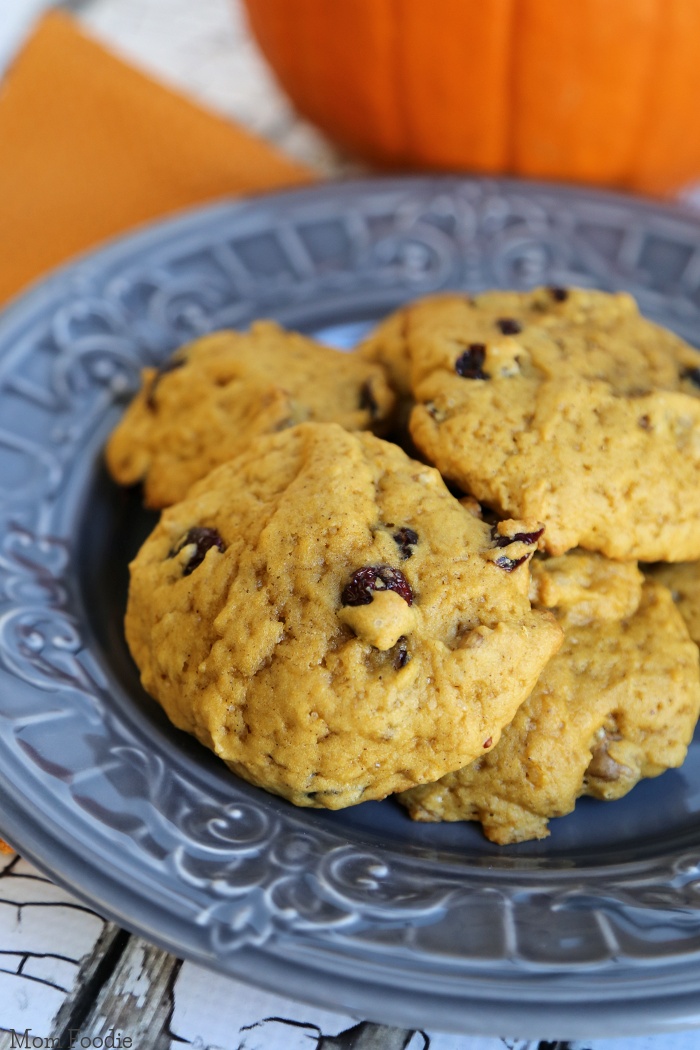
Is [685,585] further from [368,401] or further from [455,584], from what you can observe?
[368,401]

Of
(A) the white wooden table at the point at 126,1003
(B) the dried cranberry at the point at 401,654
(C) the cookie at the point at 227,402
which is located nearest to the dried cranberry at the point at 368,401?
(C) the cookie at the point at 227,402

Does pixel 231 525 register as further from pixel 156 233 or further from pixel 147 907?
pixel 156 233

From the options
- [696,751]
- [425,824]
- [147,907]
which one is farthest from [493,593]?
[147,907]

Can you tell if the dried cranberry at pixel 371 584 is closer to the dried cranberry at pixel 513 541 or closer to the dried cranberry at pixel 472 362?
the dried cranberry at pixel 513 541

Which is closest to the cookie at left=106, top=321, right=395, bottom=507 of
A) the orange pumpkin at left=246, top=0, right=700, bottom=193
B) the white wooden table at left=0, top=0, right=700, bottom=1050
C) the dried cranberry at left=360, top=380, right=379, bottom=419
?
the dried cranberry at left=360, top=380, right=379, bottom=419

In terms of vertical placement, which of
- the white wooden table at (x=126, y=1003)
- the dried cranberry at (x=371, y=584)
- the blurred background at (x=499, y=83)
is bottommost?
the white wooden table at (x=126, y=1003)
